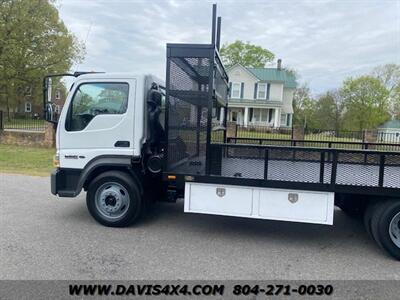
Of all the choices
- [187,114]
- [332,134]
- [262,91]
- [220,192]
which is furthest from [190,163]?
[262,91]

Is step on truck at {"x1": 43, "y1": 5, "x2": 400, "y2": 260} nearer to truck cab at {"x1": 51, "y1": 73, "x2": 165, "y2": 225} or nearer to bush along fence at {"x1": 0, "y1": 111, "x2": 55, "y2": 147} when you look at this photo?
truck cab at {"x1": 51, "y1": 73, "x2": 165, "y2": 225}

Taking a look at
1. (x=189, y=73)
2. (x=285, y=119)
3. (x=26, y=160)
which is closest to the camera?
(x=189, y=73)

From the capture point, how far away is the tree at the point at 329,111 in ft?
169

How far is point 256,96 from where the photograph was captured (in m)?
36.2

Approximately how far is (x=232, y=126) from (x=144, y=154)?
9.82m

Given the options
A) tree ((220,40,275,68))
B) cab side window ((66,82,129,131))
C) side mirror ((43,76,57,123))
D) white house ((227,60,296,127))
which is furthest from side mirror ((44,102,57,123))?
tree ((220,40,275,68))

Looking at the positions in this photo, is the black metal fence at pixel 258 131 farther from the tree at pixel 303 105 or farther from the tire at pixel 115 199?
the tree at pixel 303 105

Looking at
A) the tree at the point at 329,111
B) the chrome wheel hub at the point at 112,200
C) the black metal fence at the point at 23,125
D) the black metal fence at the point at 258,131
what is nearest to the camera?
the chrome wheel hub at the point at 112,200

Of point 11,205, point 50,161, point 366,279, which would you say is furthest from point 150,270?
point 50,161

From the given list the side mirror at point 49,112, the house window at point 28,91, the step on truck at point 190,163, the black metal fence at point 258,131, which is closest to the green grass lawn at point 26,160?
the side mirror at point 49,112

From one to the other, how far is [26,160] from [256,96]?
28896 mm

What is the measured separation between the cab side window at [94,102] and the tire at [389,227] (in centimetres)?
385

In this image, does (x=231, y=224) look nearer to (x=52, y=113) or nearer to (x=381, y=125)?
(x=52, y=113)

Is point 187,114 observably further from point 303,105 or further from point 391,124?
point 303,105
